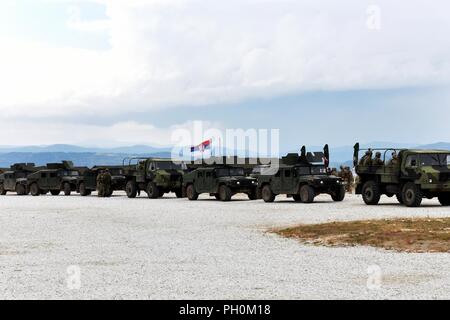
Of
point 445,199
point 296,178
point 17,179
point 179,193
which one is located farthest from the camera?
point 17,179

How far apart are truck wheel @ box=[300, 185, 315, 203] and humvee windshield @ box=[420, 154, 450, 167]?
521 cm

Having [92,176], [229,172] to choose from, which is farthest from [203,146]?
[229,172]

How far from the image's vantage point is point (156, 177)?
3856 cm

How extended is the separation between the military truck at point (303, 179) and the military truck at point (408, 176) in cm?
171

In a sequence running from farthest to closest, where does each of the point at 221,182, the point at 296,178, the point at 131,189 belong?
the point at 131,189 < the point at 221,182 < the point at 296,178

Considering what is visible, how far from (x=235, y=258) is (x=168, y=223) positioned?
830 cm

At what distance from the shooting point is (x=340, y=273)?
1162cm

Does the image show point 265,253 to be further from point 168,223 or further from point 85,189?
point 85,189

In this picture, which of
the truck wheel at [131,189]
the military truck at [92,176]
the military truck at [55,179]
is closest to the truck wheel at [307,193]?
the truck wheel at [131,189]

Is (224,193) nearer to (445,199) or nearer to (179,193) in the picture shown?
(179,193)

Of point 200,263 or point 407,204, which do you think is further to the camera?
point 407,204

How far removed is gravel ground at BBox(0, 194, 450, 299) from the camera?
32.7ft

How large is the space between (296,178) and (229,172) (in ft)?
14.9
